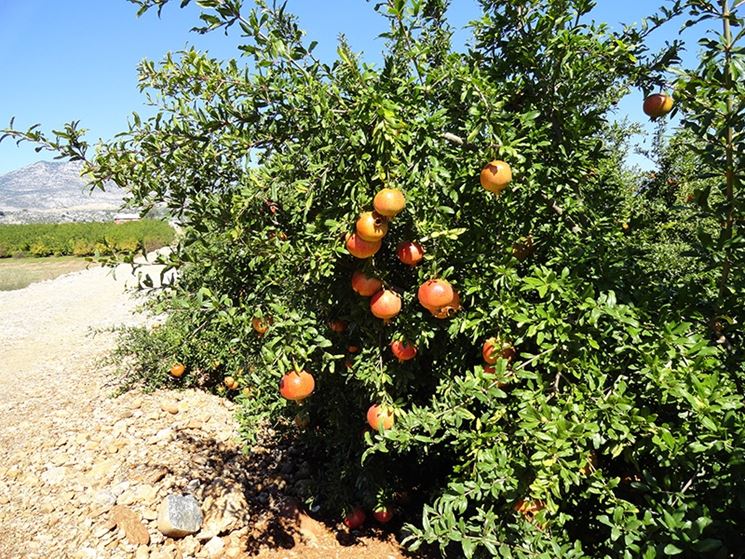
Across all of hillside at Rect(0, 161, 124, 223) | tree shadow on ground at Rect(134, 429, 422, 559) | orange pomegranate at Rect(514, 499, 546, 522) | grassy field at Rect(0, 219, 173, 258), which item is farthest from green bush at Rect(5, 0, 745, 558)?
hillside at Rect(0, 161, 124, 223)

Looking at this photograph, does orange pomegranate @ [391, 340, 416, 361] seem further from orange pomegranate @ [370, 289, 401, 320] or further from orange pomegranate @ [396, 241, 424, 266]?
orange pomegranate @ [396, 241, 424, 266]

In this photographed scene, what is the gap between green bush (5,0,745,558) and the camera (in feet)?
5.35

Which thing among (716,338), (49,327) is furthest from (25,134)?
(49,327)

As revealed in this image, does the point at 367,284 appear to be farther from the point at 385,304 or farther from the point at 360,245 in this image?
the point at 360,245

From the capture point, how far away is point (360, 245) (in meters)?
1.90

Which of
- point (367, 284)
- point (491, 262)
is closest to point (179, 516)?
point (367, 284)

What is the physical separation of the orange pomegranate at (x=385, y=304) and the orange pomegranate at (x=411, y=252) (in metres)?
0.16

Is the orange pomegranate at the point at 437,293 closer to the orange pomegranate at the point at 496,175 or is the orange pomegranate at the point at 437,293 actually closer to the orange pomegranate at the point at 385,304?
the orange pomegranate at the point at 385,304

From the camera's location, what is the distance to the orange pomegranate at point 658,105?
7.04ft

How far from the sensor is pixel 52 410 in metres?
4.61

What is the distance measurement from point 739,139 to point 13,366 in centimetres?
792

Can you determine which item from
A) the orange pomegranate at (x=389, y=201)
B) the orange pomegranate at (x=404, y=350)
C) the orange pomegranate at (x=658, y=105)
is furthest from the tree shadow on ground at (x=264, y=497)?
the orange pomegranate at (x=658, y=105)

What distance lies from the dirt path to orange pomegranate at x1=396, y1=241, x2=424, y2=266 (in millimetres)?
1190

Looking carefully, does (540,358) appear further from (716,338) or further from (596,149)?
(596,149)
